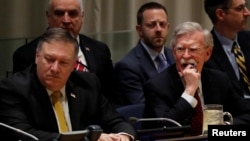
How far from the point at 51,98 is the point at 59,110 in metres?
0.07

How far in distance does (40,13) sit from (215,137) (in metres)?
2.70

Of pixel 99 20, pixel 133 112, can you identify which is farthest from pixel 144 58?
pixel 133 112

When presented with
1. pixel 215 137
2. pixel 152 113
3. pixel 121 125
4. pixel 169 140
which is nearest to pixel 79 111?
pixel 121 125

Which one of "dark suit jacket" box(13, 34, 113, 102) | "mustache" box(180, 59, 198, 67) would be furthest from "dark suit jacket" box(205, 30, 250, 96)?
"dark suit jacket" box(13, 34, 113, 102)

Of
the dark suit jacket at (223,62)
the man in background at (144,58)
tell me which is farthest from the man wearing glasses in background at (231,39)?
the man in background at (144,58)

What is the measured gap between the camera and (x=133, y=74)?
14.1 feet

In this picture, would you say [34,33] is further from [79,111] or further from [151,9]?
[79,111]

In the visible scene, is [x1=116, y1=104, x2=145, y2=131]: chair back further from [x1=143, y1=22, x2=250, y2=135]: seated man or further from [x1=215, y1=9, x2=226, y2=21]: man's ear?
[x1=215, y1=9, x2=226, y2=21]: man's ear

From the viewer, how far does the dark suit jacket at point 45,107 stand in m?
2.97

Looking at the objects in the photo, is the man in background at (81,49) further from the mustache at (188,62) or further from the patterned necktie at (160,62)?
the mustache at (188,62)

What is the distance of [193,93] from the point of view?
345 cm

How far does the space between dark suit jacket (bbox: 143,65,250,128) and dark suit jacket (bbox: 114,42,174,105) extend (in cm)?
66

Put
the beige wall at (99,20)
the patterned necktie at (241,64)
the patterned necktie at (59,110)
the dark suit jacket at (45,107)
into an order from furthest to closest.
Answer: the beige wall at (99,20), the patterned necktie at (241,64), the patterned necktie at (59,110), the dark suit jacket at (45,107)

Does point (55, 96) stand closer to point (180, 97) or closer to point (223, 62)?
point (180, 97)
